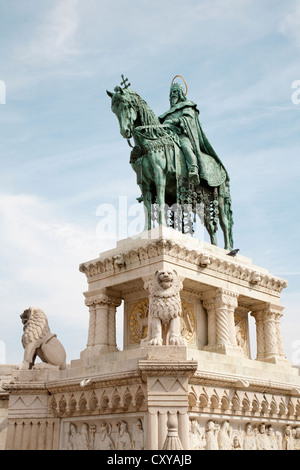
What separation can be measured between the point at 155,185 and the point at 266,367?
20.8ft

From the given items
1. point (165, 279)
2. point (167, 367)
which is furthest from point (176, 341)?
point (165, 279)

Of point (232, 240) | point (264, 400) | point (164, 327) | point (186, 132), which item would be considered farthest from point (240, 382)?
point (186, 132)

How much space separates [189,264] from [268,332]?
4.02m

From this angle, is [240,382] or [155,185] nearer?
[240,382]

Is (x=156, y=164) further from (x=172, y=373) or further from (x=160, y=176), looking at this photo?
(x=172, y=373)

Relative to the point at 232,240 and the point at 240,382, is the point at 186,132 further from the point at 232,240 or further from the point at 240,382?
the point at 240,382

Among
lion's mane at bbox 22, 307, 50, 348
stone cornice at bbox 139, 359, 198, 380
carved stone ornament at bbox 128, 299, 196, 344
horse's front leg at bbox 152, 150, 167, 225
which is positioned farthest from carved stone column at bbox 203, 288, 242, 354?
lion's mane at bbox 22, 307, 50, 348

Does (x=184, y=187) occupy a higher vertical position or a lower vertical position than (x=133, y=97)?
lower

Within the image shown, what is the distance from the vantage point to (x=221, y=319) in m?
16.2

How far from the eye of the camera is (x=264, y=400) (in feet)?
49.1

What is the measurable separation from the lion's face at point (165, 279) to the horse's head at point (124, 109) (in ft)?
17.0

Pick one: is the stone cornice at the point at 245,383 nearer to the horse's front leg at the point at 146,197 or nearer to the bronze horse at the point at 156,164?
the bronze horse at the point at 156,164

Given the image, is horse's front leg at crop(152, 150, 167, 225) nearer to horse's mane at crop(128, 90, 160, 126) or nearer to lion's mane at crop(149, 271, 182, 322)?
horse's mane at crop(128, 90, 160, 126)

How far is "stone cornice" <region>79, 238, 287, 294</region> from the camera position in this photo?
606 inches
